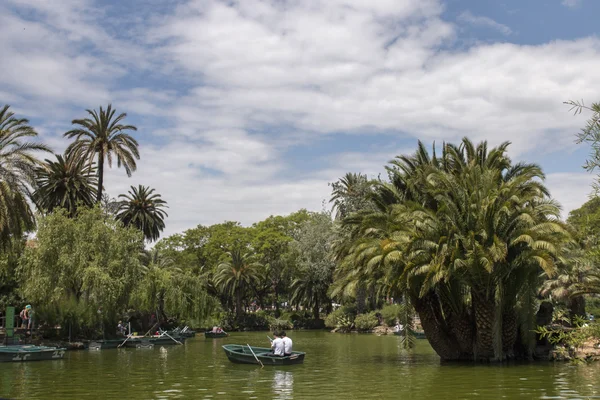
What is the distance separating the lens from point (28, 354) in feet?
105

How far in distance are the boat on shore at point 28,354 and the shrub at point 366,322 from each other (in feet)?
128

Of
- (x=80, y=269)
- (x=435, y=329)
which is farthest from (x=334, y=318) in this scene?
(x=435, y=329)

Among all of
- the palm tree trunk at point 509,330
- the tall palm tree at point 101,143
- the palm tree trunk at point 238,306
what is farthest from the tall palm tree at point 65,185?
the palm tree trunk at point 509,330

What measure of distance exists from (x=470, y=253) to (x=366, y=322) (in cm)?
4126

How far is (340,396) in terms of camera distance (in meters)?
19.7

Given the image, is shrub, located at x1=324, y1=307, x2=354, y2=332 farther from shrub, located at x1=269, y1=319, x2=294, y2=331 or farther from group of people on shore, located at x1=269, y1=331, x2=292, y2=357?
group of people on shore, located at x1=269, y1=331, x2=292, y2=357

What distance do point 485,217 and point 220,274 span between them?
55330 millimetres

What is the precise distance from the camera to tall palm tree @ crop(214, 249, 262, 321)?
77688 mm

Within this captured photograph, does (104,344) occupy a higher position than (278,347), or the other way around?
(278,347)

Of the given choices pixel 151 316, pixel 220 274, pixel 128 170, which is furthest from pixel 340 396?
pixel 220 274

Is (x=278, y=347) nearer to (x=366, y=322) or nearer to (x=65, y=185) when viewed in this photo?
(x=65, y=185)

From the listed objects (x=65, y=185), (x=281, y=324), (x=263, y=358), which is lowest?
(x=281, y=324)

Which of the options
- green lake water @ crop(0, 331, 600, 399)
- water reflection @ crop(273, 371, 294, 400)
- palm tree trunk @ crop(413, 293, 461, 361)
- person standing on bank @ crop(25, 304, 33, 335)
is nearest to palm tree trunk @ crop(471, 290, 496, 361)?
green lake water @ crop(0, 331, 600, 399)

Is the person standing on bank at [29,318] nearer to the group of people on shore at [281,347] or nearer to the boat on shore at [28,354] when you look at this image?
the boat on shore at [28,354]
